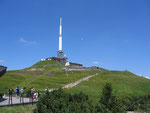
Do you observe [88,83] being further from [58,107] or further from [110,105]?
[110,105]

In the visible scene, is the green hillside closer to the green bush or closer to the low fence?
the low fence

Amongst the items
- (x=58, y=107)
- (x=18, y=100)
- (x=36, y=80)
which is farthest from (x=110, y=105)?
(x=36, y=80)

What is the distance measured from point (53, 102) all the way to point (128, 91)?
36988mm

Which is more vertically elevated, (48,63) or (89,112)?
(48,63)

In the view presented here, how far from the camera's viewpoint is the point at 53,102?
62.5 ft

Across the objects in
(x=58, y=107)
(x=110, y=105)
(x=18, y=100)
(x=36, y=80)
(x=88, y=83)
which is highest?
(x=36, y=80)

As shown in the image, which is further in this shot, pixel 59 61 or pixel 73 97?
pixel 59 61

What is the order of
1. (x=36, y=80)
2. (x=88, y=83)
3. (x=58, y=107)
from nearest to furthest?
(x=58, y=107)
(x=88, y=83)
(x=36, y=80)

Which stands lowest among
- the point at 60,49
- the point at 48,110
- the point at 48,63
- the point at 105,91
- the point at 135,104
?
the point at 135,104

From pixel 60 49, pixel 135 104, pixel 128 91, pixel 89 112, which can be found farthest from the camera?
pixel 60 49

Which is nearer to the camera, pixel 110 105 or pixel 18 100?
pixel 110 105

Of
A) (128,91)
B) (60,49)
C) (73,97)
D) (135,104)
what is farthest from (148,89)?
(60,49)

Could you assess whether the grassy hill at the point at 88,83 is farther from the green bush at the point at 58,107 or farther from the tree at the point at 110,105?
the green bush at the point at 58,107

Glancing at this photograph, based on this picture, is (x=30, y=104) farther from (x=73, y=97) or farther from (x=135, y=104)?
(x=135, y=104)
